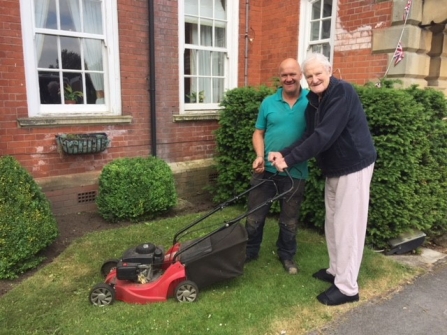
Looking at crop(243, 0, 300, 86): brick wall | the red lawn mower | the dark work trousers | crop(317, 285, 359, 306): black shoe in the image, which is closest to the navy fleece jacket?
the dark work trousers

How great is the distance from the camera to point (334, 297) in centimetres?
333

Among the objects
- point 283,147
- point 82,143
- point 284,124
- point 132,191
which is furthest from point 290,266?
point 82,143

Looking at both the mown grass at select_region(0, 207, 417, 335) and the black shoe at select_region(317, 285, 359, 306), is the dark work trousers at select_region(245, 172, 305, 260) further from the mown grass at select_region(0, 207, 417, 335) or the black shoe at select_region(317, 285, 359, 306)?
the black shoe at select_region(317, 285, 359, 306)

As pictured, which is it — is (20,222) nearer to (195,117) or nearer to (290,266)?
(290,266)

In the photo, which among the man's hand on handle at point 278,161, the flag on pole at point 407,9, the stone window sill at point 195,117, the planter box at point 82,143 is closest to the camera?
the man's hand on handle at point 278,161

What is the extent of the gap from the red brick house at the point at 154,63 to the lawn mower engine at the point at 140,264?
109 inches

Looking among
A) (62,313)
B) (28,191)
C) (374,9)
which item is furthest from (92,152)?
(374,9)

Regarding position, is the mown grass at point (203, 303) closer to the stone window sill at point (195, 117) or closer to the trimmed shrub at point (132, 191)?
the trimmed shrub at point (132, 191)

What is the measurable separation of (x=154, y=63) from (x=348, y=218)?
164 inches

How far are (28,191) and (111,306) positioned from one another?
172 cm

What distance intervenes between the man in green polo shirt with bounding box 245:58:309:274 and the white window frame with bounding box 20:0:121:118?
2936 mm

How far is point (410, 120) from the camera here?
420 cm

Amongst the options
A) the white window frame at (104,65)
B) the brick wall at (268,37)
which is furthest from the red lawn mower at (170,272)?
the brick wall at (268,37)

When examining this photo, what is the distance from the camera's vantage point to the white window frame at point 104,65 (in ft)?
16.3
